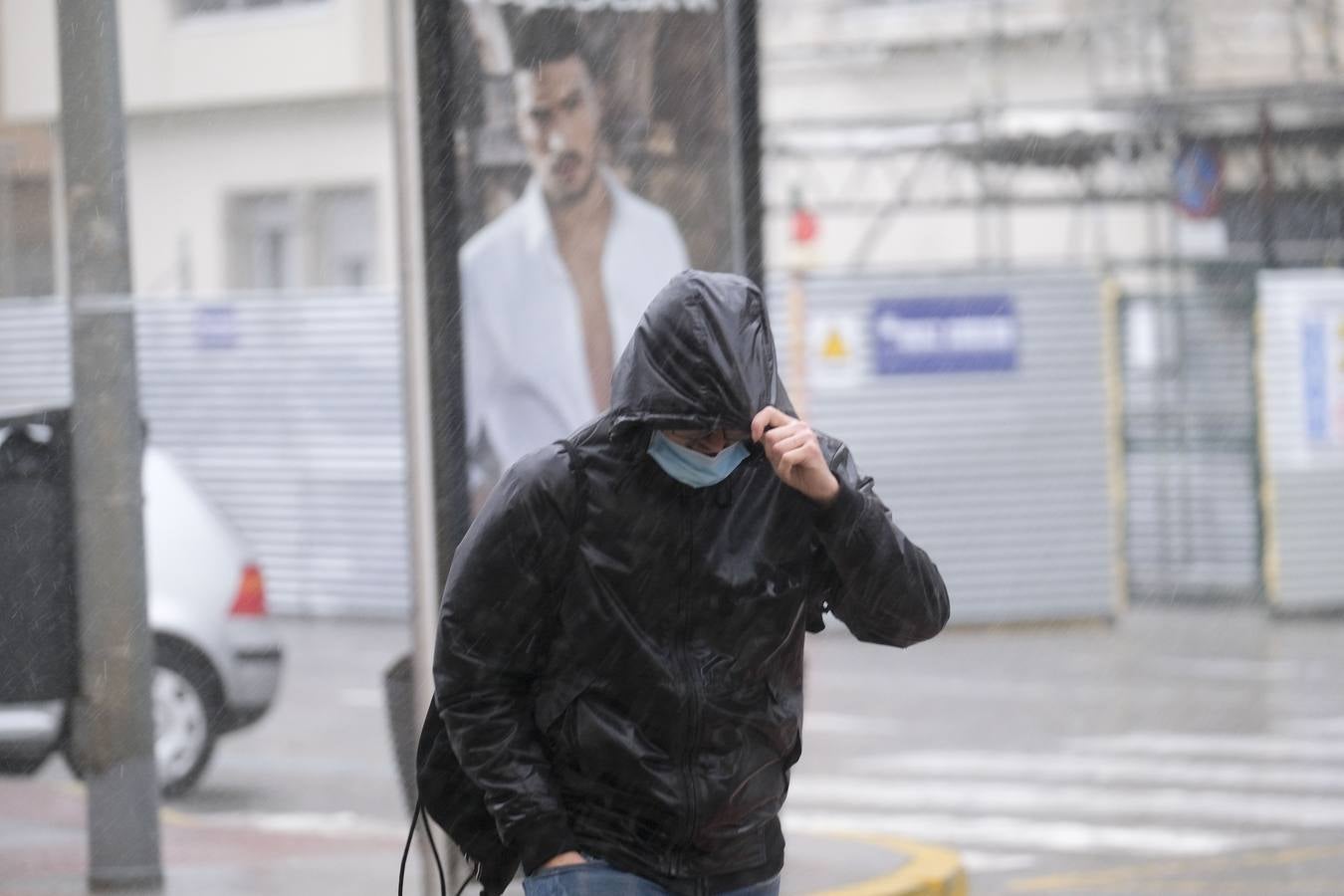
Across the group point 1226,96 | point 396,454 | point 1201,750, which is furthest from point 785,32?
point 1201,750

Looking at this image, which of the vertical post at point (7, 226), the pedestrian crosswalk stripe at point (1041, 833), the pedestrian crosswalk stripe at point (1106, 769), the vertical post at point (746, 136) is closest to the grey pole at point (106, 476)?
the vertical post at point (746, 136)

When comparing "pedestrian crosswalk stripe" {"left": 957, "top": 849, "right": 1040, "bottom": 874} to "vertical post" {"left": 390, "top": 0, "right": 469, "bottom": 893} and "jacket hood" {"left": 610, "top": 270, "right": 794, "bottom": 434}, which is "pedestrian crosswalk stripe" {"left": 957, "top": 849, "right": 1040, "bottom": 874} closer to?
"vertical post" {"left": 390, "top": 0, "right": 469, "bottom": 893}

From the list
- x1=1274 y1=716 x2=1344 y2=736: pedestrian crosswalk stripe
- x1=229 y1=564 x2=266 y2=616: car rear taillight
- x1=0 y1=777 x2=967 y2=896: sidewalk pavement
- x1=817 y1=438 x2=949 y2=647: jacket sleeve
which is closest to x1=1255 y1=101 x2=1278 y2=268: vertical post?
x1=1274 y1=716 x2=1344 y2=736: pedestrian crosswalk stripe

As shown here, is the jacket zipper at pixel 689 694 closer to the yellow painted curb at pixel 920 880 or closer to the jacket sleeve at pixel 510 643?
Answer: the jacket sleeve at pixel 510 643

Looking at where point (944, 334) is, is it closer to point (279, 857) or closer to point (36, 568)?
point (279, 857)

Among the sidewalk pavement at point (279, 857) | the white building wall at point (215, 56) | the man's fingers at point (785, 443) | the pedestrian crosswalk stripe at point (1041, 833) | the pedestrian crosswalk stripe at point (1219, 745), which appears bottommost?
the pedestrian crosswalk stripe at point (1219, 745)

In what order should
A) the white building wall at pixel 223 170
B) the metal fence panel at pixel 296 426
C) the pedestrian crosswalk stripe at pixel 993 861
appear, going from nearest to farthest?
1. the pedestrian crosswalk stripe at pixel 993 861
2. the metal fence panel at pixel 296 426
3. the white building wall at pixel 223 170

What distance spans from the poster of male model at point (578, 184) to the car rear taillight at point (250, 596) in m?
4.13

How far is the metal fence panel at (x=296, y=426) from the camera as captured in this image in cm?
1903

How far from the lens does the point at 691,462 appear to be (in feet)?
10.7

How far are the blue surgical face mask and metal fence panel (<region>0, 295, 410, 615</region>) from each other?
1558 cm

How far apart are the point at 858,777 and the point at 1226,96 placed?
35.1 feet

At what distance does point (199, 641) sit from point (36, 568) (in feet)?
11.6

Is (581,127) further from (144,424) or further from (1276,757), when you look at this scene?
(1276,757)
